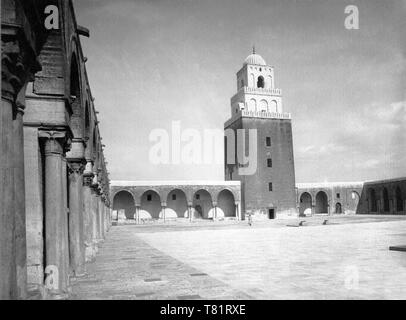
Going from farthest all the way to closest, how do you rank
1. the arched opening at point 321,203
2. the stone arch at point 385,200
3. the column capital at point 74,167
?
the arched opening at point 321,203
the stone arch at point 385,200
the column capital at point 74,167

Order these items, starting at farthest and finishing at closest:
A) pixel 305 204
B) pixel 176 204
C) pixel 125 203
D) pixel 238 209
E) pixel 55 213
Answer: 1. pixel 305 204
2. pixel 238 209
3. pixel 176 204
4. pixel 125 203
5. pixel 55 213

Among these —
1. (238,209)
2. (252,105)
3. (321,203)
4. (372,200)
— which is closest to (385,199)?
(372,200)

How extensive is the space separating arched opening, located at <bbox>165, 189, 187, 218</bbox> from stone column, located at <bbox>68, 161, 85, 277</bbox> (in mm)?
30564

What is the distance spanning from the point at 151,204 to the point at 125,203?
2.48m

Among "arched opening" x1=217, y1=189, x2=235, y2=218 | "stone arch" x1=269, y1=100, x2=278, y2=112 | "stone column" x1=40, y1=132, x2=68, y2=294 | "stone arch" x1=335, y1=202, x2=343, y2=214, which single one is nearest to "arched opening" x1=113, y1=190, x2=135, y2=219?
"arched opening" x1=217, y1=189, x2=235, y2=218

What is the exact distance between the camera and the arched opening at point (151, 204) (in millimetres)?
38219

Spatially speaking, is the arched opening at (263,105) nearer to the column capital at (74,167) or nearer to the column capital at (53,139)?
the column capital at (74,167)

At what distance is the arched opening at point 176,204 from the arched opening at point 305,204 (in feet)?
45.5

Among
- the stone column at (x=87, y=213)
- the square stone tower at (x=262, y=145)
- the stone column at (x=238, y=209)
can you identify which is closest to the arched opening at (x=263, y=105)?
the square stone tower at (x=262, y=145)

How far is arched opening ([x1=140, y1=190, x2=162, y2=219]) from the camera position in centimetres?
3822

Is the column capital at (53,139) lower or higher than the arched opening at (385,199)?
higher

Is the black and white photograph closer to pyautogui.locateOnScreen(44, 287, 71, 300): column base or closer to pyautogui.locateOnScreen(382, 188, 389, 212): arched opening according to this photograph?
pyautogui.locateOnScreen(44, 287, 71, 300): column base

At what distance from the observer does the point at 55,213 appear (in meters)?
5.78

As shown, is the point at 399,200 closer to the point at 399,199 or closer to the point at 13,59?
the point at 399,199
